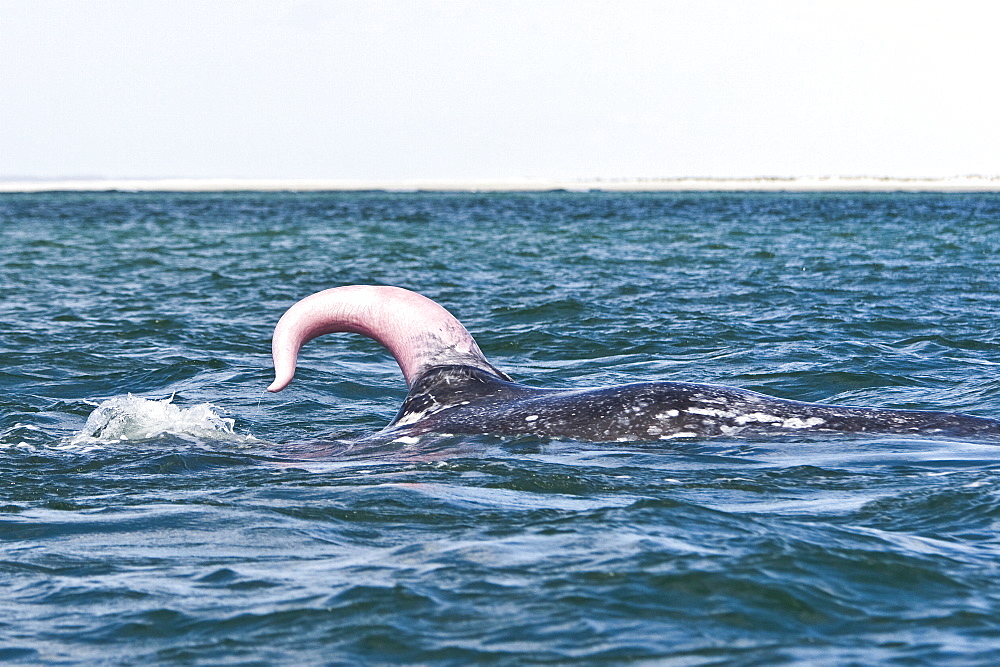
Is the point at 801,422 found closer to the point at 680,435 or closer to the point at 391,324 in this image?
the point at 680,435

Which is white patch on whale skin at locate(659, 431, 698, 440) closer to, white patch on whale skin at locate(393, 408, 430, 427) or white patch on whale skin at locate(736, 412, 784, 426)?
white patch on whale skin at locate(736, 412, 784, 426)

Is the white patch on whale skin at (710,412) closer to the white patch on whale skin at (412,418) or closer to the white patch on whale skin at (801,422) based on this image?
the white patch on whale skin at (801,422)

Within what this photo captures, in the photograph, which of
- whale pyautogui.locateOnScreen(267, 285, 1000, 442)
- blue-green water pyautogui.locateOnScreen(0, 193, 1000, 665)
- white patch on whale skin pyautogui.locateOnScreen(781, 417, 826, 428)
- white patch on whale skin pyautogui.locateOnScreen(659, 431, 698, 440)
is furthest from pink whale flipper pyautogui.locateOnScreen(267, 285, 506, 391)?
white patch on whale skin pyautogui.locateOnScreen(781, 417, 826, 428)

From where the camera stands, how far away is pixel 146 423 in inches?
340

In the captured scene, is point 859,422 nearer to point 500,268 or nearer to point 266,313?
point 266,313

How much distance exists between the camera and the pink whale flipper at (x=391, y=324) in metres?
7.95

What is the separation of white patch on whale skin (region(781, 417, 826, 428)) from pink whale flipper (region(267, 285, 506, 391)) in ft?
6.29

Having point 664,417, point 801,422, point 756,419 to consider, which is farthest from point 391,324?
point 801,422

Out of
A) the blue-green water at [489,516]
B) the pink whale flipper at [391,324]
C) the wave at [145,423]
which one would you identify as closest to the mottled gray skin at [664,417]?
the blue-green water at [489,516]

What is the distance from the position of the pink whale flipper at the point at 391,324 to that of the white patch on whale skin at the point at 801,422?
6.29 ft

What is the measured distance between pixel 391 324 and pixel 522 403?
107 cm

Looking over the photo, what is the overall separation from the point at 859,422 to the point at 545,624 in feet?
11.7

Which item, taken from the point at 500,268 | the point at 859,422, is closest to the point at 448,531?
the point at 859,422

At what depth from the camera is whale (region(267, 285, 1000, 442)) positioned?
7.32 metres
